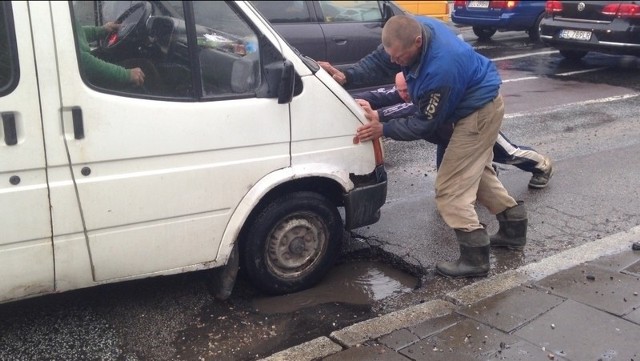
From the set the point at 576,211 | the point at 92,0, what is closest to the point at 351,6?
the point at 576,211

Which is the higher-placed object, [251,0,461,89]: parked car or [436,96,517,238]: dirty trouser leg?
[251,0,461,89]: parked car

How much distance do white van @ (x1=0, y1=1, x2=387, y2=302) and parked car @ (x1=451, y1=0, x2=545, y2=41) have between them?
1154 cm

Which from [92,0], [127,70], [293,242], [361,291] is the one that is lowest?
[361,291]

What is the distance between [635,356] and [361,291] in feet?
5.35

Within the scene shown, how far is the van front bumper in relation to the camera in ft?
13.4

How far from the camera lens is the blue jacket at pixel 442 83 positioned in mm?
3906

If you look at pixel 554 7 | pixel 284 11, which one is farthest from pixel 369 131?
pixel 554 7

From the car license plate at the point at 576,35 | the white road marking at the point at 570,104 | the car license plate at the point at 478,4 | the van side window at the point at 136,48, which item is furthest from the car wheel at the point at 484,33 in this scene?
the van side window at the point at 136,48

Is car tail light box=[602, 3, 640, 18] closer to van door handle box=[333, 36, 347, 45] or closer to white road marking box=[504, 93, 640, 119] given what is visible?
white road marking box=[504, 93, 640, 119]

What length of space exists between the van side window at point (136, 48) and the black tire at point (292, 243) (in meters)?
0.87

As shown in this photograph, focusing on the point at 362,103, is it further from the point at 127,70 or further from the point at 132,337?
the point at 132,337

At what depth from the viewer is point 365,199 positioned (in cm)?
413

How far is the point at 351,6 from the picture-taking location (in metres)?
7.99

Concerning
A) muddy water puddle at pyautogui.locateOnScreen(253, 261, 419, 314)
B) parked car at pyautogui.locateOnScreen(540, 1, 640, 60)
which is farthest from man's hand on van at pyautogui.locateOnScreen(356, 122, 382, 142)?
parked car at pyautogui.locateOnScreen(540, 1, 640, 60)
